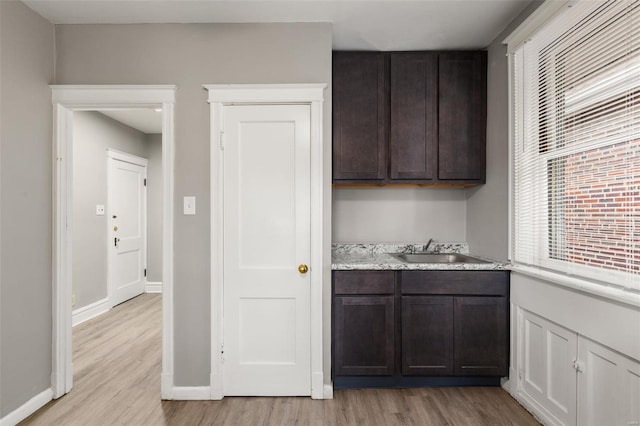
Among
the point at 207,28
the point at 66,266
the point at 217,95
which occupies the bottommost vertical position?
the point at 66,266

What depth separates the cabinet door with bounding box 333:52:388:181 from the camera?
110 inches

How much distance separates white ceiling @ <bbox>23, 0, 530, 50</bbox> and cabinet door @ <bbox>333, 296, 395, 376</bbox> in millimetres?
1938

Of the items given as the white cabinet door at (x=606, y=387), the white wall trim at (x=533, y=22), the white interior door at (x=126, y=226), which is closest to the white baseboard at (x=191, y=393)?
the white cabinet door at (x=606, y=387)

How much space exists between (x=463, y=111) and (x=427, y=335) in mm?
1767

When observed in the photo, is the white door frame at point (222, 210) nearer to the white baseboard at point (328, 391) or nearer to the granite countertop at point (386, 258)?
the white baseboard at point (328, 391)

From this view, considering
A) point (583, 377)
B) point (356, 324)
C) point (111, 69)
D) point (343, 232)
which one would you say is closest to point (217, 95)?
point (111, 69)

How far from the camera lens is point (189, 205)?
95.8 inches

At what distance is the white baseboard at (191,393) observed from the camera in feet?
7.91

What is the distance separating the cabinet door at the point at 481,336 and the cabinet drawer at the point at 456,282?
0.19ft

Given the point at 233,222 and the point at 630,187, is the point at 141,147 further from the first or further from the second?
the point at 630,187

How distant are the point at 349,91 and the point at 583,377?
2368 millimetres

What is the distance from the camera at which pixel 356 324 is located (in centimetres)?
249

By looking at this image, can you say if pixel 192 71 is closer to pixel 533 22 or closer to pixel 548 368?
pixel 533 22

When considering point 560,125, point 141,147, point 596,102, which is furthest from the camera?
point 141,147
